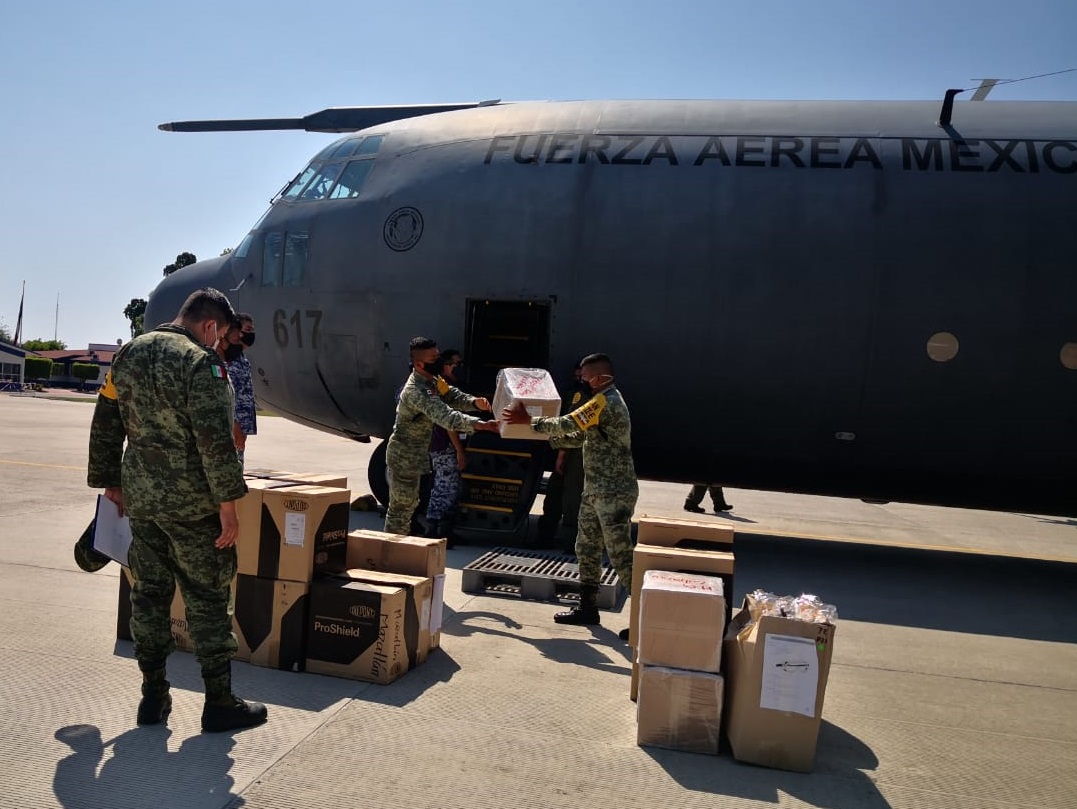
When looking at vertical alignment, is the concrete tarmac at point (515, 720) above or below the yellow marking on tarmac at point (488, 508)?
below

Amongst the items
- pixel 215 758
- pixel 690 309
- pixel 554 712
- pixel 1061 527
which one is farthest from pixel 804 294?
pixel 1061 527

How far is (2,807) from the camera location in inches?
123

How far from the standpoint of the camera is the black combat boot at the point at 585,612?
6.09 m

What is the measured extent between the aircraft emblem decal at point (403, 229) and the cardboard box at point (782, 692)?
249 inches

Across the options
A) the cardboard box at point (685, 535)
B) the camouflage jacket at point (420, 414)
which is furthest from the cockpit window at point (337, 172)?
the cardboard box at point (685, 535)

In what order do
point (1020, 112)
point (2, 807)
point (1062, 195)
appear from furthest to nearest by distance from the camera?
point (1020, 112)
point (1062, 195)
point (2, 807)

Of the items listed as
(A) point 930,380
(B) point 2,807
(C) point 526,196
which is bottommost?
(B) point 2,807

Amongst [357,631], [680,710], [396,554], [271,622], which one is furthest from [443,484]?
[680,710]

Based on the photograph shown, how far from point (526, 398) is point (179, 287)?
6.36 meters

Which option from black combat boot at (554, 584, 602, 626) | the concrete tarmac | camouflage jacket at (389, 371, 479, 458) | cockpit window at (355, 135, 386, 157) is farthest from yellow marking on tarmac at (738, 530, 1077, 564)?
cockpit window at (355, 135, 386, 157)

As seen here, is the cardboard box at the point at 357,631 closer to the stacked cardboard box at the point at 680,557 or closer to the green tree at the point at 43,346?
the stacked cardboard box at the point at 680,557

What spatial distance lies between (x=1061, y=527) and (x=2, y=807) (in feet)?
49.8

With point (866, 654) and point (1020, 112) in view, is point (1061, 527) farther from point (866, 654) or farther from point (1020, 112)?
point (866, 654)

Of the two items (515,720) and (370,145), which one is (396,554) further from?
(370,145)
